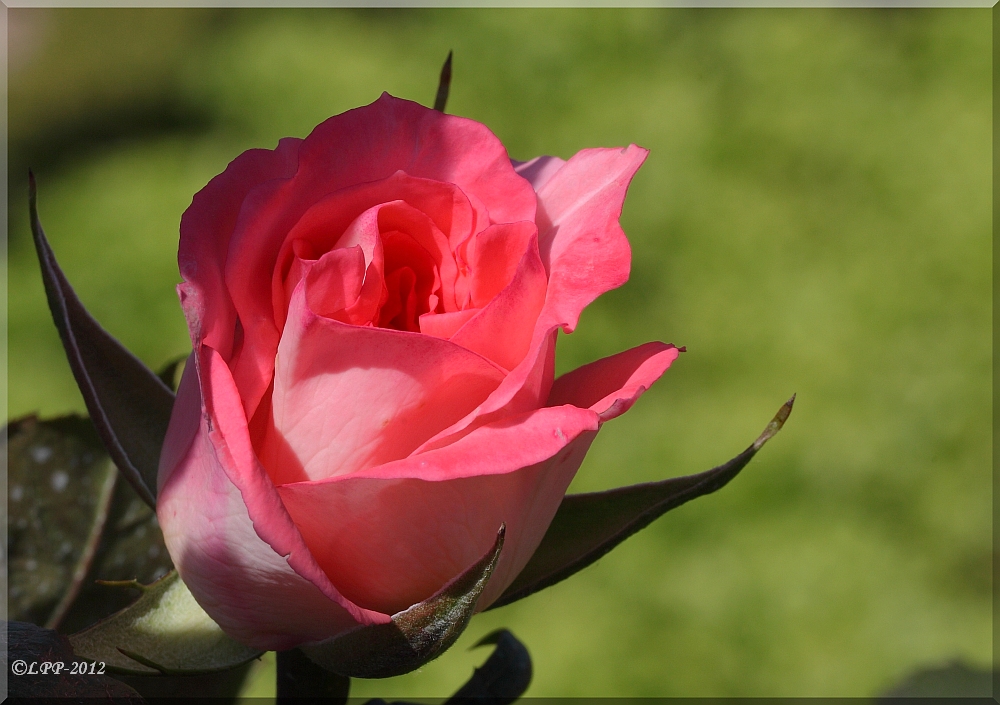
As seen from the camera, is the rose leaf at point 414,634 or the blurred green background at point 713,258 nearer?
the rose leaf at point 414,634

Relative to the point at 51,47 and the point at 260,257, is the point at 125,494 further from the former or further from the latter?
the point at 51,47

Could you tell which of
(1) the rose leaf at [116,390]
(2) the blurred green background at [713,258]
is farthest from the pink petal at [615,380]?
(2) the blurred green background at [713,258]

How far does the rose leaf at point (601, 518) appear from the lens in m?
0.22

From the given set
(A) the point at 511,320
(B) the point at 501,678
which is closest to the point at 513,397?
(A) the point at 511,320

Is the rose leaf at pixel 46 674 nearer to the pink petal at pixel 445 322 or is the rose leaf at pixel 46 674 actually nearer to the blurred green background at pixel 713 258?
the pink petal at pixel 445 322

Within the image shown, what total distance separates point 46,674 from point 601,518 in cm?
14

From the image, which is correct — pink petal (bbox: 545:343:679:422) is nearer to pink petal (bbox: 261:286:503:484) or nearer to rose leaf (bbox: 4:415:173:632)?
pink petal (bbox: 261:286:503:484)

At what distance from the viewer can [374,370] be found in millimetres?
191

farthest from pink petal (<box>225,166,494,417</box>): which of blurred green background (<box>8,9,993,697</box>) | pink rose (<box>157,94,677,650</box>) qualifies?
blurred green background (<box>8,9,993,697</box>)

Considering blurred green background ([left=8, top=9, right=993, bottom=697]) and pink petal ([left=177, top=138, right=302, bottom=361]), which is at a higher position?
pink petal ([left=177, top=138, right=302, bottom=361])

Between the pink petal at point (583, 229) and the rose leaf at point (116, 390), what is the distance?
0.36 feet

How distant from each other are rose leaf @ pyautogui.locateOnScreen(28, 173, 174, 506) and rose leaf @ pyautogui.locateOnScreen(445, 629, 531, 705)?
107 millimetres

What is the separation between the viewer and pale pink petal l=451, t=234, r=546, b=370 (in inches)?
7.4

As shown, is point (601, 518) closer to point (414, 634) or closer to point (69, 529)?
point (414, 634)
